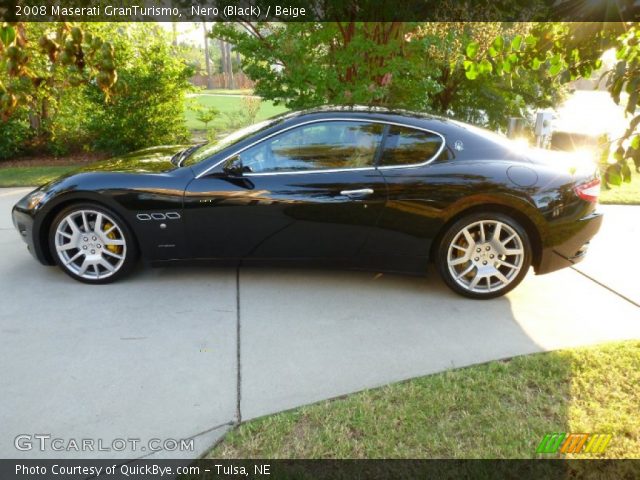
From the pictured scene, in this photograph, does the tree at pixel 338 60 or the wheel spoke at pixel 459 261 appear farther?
the tree at pixel 338 60

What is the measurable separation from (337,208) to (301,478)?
6.86 feet

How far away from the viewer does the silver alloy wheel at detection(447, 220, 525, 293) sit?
12.6ft

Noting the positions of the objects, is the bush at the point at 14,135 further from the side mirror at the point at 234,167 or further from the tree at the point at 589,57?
the tree at the point at 589,57

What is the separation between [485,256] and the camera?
3.90 m

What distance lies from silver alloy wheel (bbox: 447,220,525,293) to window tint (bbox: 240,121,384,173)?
1002 millimetres

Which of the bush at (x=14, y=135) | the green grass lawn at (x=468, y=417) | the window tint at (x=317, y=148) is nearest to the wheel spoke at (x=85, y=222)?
the window tint at (x=317, y=148)

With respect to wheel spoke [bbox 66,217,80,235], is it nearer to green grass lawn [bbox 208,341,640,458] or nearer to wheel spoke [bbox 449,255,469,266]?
green grass lawn [bbox 208,341,640,458]

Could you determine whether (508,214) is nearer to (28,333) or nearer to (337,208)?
(337,208)

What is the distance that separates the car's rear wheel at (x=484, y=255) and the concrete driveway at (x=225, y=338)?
0.15 m

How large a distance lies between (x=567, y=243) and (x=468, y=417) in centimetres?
194

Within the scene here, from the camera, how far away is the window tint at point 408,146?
3842 mm

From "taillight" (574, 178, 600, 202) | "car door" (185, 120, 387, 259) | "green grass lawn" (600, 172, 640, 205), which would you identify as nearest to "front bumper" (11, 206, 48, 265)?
"car door" (185, 120, 387, 259)

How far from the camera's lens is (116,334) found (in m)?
3.35

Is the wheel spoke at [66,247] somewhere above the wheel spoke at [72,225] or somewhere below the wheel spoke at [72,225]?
below
